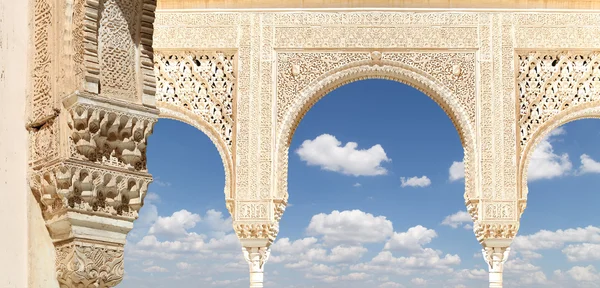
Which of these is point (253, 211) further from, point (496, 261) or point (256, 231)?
point (496, 261)

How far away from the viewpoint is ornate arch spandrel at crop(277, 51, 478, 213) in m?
7.77

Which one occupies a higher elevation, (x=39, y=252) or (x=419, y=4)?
(x=419, y=4)

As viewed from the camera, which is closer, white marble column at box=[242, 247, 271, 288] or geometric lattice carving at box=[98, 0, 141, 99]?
geometric lattice carving at box=[98, 0, 141, 99]

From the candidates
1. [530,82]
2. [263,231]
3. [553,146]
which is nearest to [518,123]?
[530,82]

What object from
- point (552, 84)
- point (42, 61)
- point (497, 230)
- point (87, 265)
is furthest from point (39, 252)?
point (552, 84)

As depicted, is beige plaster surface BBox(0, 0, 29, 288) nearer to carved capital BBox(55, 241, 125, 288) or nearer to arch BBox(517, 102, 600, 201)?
carved capital BBox(55, 241, 125, 288)

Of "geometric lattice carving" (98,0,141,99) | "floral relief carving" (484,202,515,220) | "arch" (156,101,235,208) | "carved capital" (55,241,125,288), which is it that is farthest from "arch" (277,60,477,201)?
"carved capital" (55,241,125,288)

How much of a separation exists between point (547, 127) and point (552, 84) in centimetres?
34

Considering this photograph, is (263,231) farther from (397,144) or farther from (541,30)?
(397,144)

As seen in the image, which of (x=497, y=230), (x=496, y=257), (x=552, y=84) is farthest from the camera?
(x=552, y=84)

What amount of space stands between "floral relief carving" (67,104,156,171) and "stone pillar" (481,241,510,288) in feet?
16.3

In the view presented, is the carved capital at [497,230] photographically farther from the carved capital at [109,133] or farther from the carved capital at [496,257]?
the carved capital at [109,133]

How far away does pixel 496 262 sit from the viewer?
303 inches

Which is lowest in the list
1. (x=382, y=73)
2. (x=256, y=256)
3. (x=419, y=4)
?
(x=256, y=256)
